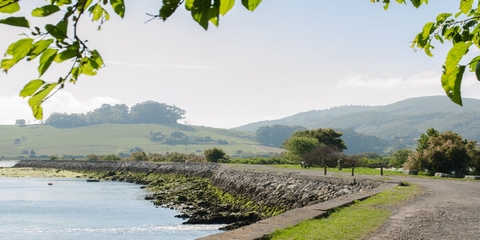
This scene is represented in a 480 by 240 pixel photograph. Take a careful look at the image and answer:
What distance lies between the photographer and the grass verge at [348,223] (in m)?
9.19

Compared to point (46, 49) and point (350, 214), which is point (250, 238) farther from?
point (46, 49)

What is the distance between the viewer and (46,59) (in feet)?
6.48

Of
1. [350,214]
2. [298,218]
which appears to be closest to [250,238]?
[298,218]

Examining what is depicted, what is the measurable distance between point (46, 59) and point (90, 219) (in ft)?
92.5

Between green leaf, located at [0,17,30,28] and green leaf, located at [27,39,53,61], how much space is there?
125 mm

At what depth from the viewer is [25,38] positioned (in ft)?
6.16

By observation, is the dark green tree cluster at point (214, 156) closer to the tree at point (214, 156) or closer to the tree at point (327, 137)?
the tree at point (214, 156)

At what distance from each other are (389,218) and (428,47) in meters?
7.97

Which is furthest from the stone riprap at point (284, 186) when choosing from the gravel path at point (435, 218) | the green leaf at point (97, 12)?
the green leaf at point (97, 12)

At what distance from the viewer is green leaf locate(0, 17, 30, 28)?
1773mm

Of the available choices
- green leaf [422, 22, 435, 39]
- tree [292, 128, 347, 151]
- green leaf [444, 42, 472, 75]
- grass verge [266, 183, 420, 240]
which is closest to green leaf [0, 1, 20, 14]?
green leaf [444, 42, 472, 75]

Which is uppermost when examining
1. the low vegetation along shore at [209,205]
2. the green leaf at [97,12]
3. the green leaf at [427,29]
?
the green leaf at [427,29]

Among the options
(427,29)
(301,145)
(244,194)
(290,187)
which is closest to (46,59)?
(427,29)

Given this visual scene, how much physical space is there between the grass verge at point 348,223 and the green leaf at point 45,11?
296 inches
